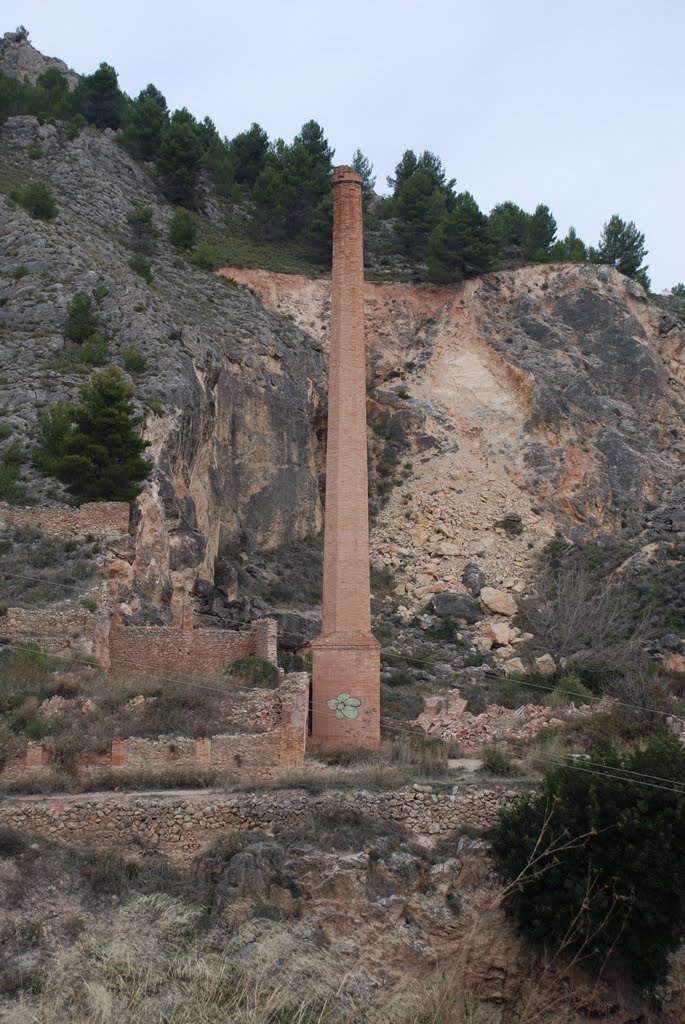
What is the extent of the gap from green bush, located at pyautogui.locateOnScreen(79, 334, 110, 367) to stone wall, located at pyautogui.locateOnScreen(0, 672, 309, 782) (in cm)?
2092

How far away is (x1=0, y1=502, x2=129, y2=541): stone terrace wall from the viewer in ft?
101

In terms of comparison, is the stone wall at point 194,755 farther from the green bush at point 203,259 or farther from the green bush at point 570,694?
the green bush at point 203,259

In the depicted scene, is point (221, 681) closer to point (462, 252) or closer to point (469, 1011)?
point (469, 1011)

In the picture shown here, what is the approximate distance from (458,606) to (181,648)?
68.4 feet

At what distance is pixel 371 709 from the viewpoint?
2769cm

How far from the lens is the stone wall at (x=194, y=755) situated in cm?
2014

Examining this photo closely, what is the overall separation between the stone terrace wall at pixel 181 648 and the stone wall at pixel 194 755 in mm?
4551

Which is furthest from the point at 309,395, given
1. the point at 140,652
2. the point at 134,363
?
the point at 140,652

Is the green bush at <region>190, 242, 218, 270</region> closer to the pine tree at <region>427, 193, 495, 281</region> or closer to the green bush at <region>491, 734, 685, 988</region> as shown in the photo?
the pine tree at <region>427, 193, 495, 281</region>

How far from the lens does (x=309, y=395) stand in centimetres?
5197

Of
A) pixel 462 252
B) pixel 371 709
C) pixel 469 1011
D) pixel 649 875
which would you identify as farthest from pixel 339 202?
pixel 462 252

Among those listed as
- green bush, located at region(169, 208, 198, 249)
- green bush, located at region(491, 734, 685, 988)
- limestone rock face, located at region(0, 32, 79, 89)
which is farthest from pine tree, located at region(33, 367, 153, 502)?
limestone rock face, located at region(0, 32, 79, 89)

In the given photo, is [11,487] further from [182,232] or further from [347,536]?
[182,232]

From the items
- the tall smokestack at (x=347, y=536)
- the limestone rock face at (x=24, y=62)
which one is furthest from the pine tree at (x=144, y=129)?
the tall smokestack at (x=347, y=536)
